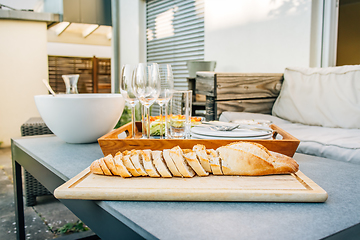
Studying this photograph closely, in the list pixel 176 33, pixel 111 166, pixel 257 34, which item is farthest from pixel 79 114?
pixel 176 33

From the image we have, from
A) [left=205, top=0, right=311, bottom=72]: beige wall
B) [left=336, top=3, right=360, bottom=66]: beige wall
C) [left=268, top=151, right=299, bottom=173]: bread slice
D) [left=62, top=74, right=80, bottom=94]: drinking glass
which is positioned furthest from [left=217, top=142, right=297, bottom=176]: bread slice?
[left=336, top=3, right=360, bottom=66]: beige wall

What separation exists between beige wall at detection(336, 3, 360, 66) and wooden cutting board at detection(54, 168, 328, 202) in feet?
7.41

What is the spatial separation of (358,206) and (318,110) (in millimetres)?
1284

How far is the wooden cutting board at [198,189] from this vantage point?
47cm

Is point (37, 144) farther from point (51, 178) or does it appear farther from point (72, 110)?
point (51, 178)

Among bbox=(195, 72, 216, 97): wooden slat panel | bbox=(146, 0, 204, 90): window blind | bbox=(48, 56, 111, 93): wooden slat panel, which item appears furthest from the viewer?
bbox=(48, 56, 111, 93): wooden slat panel

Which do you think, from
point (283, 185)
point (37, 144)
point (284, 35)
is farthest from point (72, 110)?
point (284, 35)

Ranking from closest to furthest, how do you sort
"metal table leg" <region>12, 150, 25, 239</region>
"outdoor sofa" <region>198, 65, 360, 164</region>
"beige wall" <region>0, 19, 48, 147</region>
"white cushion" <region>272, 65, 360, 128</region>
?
"metal table leg" <region>12, 150, 25, 239</region>
"outdoor sofa" <region>198, 65, 360, 164</region>
"white cushion" <region>272, 65, 360, 128</region>
"beige wall" <region>0, 19, 48, 147</region>

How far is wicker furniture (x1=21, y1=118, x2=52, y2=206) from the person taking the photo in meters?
1.69

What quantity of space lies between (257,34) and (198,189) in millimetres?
2603

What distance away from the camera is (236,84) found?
192 centimetres

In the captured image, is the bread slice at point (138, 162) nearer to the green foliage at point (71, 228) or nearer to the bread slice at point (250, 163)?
the bread slice at point (250, 163)

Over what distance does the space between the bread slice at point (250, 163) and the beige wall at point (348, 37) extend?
221cm

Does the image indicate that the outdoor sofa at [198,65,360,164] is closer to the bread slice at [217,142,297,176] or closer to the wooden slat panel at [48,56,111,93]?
the bread slice at [217,142,297,176]
